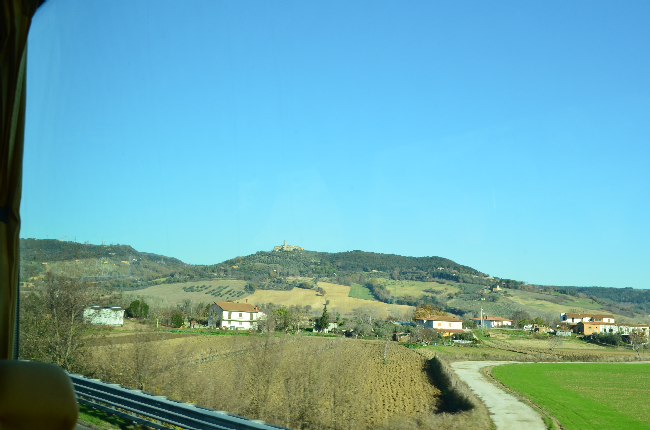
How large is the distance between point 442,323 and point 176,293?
7.59m

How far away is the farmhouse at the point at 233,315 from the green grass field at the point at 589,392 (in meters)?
4.54

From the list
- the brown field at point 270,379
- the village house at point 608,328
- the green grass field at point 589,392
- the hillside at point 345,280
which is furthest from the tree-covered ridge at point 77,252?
the village house at point 608,328

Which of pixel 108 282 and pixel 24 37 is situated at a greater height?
pixel 24 37

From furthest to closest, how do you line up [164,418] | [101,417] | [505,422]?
[505,422], [101,417], [164,418]

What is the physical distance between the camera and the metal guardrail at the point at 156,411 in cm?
331

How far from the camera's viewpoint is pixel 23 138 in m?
1.92

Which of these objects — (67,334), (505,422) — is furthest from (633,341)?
(67,334)

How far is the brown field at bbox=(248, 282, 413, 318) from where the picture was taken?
11.7 metres

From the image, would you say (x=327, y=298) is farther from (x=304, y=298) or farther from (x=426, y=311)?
(x=426, y=311)

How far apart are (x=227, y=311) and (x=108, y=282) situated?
261 inches

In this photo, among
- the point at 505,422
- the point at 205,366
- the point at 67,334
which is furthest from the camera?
the point at 205,366

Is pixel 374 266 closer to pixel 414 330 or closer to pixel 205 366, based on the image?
pixel 414 330

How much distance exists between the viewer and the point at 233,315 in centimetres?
1142

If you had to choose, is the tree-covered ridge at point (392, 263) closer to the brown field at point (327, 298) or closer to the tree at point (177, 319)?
the brown field at point (327, 298)
